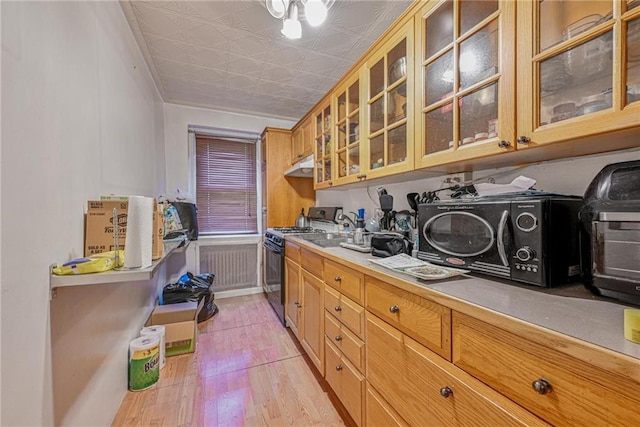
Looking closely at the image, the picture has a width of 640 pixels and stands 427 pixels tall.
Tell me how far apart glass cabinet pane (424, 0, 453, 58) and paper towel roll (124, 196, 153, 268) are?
1.51 metres

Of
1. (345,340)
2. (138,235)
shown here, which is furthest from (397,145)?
(138,235)

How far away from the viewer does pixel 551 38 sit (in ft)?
2.74

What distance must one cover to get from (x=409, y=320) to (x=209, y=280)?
264 centimetres

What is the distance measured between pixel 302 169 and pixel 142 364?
2.24 metres

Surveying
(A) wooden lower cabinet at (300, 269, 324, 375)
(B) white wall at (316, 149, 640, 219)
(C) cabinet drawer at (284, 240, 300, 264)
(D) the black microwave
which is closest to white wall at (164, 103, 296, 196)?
(C) cabinet drawer at (284, 240, 300, 264)

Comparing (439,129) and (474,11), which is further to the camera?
(439,129)

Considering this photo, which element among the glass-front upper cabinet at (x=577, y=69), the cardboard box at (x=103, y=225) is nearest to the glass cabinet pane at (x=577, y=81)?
the glass-front upper cabinet at (x=577, y=69)

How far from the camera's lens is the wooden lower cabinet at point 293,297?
81.0 inches

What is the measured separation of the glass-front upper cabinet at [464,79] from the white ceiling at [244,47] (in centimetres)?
67

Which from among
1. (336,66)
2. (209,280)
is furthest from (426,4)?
(209,280)

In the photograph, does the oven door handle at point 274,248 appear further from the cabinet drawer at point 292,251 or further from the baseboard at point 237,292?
the baseboard at point 237,292

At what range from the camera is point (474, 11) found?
106cm

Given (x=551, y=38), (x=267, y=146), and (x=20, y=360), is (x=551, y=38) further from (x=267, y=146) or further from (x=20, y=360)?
(x=267, y=146)

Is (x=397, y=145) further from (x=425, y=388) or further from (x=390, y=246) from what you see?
(x=425, y=388)
